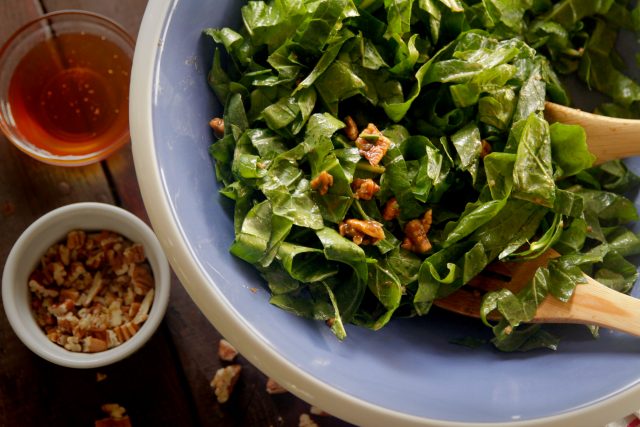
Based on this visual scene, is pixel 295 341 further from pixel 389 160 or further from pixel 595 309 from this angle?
pixel 595 309

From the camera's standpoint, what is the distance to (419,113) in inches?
55.9

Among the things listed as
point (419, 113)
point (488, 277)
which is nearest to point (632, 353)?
point (488, 277)

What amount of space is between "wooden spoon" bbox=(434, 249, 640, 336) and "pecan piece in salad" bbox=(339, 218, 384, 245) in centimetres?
23

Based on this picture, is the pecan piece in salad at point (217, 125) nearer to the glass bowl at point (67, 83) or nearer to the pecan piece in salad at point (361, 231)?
the pecan piece in salad at point (361, 231)

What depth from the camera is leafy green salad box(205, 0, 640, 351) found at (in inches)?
50.6

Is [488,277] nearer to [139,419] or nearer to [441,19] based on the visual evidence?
[441,19]

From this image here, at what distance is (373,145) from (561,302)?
0.48m

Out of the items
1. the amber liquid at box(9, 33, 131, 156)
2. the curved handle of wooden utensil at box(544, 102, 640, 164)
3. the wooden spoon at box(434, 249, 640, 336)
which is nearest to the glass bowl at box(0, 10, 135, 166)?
the amber liquid at box(9, 33, 131, 156)

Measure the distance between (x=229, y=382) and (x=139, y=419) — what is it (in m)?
0.25

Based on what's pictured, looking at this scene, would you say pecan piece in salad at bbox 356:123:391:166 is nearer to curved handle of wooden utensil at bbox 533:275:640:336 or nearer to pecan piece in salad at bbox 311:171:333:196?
pecan piece in salad at bbox 311:171:333:196

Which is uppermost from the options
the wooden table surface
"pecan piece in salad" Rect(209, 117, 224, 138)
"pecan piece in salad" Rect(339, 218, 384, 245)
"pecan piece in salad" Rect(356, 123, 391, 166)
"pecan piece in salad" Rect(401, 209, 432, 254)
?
"pecan piece in salad" Rect(209, 117, 224, 138)

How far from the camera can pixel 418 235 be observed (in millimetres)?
1341

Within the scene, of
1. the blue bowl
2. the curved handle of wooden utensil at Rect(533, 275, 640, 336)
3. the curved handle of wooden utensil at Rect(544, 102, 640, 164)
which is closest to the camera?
the blue bowl

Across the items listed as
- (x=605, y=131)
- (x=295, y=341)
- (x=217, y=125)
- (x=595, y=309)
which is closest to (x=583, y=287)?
(x=595, y=309)
